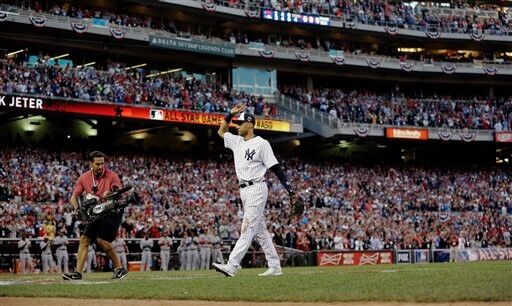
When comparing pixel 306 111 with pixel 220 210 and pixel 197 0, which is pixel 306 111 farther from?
pixel 220 210

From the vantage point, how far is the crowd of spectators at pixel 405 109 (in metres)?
52.8

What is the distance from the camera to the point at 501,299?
7.95 m

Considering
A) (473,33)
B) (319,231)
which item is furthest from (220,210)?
(473,33)

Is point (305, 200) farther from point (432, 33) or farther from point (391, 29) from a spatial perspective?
point (432, 33)

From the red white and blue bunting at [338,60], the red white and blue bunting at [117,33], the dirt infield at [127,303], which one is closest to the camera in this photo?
the dirt infield at [127,303]

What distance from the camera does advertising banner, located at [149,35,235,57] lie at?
45.7 meters

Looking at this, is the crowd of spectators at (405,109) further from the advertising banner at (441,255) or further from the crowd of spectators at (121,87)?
the advertising banner at (441,255)

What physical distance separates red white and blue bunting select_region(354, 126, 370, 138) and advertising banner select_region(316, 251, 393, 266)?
15.9 m

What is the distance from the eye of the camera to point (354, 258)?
3378 centimetres

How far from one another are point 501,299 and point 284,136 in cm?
4144

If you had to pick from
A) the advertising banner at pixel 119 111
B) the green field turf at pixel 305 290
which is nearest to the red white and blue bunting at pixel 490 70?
the advertising banner at pixel 119 111

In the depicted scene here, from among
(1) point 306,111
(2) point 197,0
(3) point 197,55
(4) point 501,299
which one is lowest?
(4) point 501,299

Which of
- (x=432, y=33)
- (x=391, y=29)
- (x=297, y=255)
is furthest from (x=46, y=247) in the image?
(x=432, y=33)

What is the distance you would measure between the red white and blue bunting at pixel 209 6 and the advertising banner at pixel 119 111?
8572 mm
